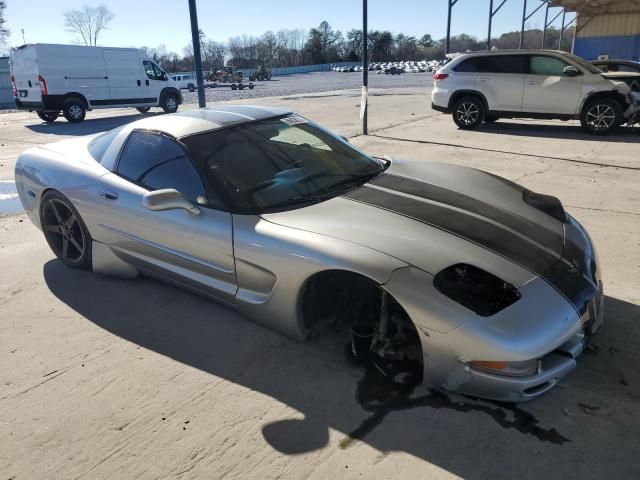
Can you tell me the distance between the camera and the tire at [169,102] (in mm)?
18206

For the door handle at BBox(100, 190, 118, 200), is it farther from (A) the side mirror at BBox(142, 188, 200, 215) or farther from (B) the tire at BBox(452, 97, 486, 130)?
(B) the tire at BBox(452, 97, 486, 130)

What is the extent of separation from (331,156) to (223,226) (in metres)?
1.08

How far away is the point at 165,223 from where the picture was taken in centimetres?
326

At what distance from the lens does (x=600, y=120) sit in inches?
399

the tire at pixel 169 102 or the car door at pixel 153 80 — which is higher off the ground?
the car door at pixel 153 80

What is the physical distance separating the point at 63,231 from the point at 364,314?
2655 mm

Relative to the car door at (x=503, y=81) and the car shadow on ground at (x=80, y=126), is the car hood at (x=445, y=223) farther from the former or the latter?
the car shadow on ground at (x=80, y=126)

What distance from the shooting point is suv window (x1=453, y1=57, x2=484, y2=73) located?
444 inches

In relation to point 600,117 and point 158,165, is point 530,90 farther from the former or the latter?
point 158,165

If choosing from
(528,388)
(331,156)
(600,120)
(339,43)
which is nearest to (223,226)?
(331,156)

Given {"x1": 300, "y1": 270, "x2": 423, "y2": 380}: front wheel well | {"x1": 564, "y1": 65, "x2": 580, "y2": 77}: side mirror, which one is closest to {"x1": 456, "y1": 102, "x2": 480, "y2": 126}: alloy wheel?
{"x1": 564, "y1": 65, "x2": 580, "y2": 77}: side mirror

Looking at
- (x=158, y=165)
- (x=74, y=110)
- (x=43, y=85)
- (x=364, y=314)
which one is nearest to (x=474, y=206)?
(x=364, y=314)

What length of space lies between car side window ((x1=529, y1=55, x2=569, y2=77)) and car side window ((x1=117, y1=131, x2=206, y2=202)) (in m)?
9.50

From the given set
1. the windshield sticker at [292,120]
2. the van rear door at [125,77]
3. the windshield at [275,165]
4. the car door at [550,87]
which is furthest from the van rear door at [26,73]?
the windshield at [275,165]
